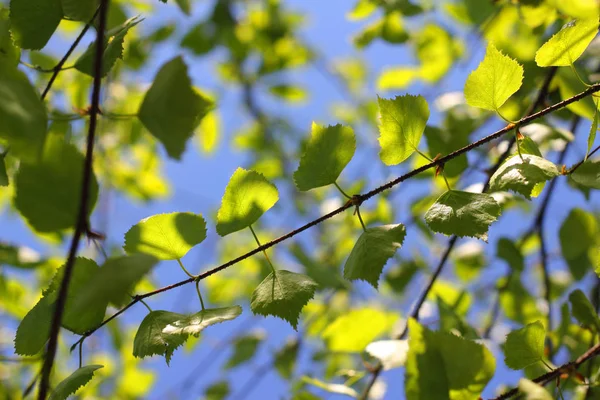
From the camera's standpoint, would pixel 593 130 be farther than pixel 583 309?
No

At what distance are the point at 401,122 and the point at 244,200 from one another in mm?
148

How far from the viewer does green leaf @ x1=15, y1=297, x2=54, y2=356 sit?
1.46 feet

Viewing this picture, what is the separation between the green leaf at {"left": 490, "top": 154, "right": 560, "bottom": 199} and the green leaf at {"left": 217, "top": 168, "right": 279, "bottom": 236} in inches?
7.1

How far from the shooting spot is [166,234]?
0.45 metres

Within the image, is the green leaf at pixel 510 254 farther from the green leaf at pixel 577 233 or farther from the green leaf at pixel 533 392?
the green leaf at pixel 533 392

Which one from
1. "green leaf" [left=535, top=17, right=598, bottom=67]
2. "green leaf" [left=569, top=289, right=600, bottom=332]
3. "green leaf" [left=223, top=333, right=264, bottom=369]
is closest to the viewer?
"green leaf" [left=535, top=17, right=598, bottom=67]

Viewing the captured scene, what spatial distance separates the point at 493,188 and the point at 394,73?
0.75 m

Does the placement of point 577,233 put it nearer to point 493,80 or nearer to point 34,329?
point 493,80

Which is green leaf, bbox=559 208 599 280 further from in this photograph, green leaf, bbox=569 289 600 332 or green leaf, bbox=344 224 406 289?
green leaf, bbox=344 224 406 289

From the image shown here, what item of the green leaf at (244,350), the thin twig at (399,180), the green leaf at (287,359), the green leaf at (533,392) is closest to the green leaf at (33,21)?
the thin twig at (399,180)

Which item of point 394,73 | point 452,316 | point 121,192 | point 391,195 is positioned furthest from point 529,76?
point 121,192

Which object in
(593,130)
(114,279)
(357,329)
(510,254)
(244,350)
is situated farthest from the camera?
(244,350)

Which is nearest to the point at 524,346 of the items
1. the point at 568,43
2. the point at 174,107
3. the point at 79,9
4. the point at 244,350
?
the point at 568,43

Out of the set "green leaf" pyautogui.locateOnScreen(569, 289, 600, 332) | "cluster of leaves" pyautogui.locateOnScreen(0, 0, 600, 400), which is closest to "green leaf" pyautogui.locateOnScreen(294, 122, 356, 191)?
"cluster of leaves" pyautogui.locateOnScreen(0, 0, 600, 400)
